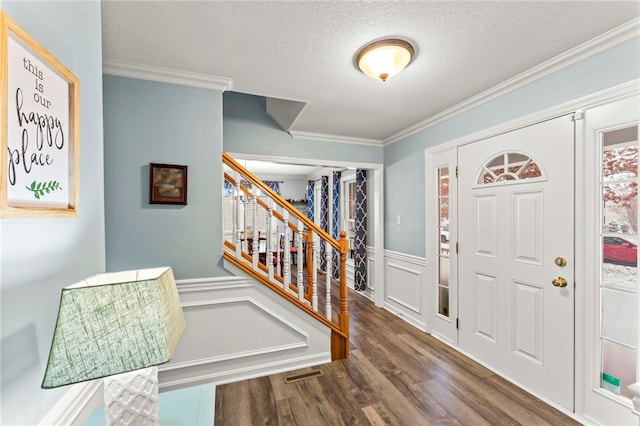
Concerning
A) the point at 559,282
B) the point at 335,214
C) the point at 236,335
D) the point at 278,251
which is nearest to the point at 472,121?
the point at 559,282

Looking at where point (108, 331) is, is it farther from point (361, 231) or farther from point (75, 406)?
point (361, 231)

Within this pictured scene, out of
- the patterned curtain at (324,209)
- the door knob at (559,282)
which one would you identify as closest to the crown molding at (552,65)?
the door knob at (559,282)

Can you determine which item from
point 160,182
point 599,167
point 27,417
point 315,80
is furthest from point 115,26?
point 599,167

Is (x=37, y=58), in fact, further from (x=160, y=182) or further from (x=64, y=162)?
(x=160, y=182)

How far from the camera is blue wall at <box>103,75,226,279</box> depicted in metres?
1.94

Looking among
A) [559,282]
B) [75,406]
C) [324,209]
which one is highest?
[324,209]

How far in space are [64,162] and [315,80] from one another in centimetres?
172

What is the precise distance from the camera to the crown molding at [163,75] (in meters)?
1.92

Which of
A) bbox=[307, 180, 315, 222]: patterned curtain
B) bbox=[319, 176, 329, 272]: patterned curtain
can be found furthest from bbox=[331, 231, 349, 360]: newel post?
bbox=[307, 180, 315, 222]: patterned curtain

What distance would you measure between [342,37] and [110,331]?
1.76 meters

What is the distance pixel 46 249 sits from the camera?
2.70 feet

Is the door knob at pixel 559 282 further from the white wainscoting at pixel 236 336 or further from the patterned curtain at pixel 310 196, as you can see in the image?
the patterned curtain at pixel 310 196

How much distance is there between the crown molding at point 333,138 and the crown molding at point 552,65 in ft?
3.04

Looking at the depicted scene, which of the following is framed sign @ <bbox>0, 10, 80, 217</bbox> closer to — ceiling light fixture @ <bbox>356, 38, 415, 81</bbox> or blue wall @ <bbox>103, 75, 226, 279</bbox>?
blue wall @ <bbox>103, 75, 226, 279</bbox>
